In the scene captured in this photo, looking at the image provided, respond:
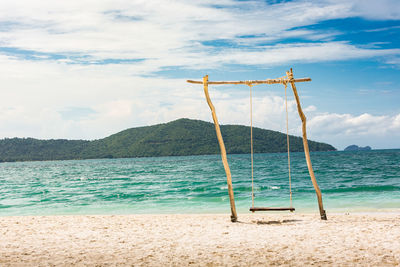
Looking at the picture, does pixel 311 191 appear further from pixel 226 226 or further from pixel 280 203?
pixel 226 226

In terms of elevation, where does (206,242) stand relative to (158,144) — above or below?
below

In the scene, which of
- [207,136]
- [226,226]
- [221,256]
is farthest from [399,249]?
[207,136]

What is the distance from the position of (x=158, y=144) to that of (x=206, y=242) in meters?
94.2

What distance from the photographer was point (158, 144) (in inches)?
3947

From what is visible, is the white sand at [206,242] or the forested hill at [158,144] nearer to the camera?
the white sand at [206,242]

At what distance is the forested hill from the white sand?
80603 millimetres

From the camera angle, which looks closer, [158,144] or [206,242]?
[206,242]

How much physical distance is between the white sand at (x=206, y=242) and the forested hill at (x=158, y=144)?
80603 millimetres

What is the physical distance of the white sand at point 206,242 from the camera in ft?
18.2

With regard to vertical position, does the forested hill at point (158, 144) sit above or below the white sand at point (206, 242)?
above

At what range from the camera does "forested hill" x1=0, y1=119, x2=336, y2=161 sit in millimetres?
93625

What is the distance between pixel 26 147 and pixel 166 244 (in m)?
118

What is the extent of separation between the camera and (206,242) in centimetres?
675

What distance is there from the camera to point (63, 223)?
373 inches
